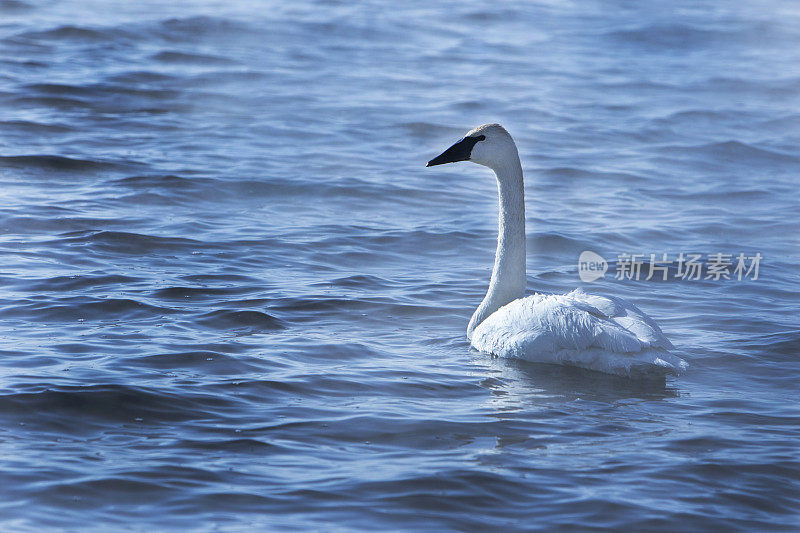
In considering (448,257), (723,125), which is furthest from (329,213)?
(723,125)

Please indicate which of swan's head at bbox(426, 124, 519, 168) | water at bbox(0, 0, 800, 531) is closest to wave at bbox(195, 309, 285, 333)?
water at bbox(0, 0, 800, 531)

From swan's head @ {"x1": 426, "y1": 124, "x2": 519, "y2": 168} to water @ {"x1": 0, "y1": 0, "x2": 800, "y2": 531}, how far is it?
127 centimetres

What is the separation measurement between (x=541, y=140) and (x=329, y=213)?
16.6 ft

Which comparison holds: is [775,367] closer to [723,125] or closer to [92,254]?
[92,254]

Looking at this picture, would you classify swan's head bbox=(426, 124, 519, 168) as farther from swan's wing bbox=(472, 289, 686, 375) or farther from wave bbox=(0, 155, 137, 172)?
wave bbox=(0, 155, 137, 172)

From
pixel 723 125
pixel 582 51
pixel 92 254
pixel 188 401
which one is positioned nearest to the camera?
pixel 188 401

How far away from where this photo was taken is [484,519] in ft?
18.6

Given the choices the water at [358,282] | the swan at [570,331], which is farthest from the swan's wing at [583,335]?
the water at [358,282]

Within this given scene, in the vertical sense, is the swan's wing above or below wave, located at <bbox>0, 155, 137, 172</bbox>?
below

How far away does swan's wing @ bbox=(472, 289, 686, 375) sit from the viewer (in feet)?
24.8

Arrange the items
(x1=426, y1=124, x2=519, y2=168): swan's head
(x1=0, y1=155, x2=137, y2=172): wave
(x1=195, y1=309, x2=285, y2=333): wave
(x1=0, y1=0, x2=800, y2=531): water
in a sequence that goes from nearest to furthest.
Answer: (x1=0, y1=0, x2=800, y2=531): water < (x1=195, y1=309, x2=285, y2=333): wave < (x1=426, y1=124, x2=519, y2=168): swan's head < (x1=0, y1=155, x2=137, y2=172): wave

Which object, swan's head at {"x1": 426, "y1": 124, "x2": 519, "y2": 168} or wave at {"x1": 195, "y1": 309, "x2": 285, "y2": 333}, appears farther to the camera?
swan's head at {"x1": 426, "y1": 124, "x2": 519, "y2": 168}

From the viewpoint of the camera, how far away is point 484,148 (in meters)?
8.84

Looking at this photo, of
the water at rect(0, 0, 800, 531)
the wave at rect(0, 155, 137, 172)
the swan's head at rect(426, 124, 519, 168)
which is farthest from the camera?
the wave at rect(0, 155, 137, 172)
